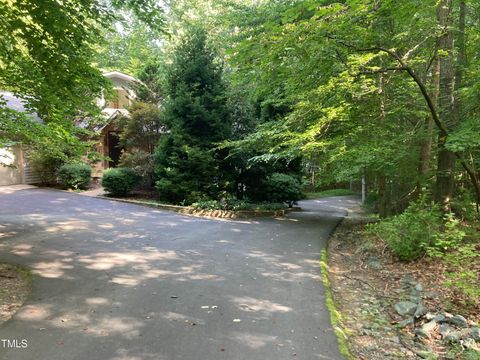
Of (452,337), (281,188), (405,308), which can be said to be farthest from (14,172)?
(452,337)

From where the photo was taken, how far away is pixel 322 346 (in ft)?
12.6

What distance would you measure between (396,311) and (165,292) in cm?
337

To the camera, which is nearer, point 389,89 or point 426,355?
point 426,355

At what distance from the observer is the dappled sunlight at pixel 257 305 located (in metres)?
4.77

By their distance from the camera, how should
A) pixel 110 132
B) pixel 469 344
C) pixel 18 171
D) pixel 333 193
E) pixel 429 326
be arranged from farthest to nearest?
1. pixel 333 193
2. pixel 110 132
3. pixel 18 171
4. pixel 429 326
5. pixel 469 344

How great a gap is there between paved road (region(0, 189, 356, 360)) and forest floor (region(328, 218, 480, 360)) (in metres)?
0.46

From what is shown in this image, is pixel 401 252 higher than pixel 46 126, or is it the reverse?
pixel 46 126

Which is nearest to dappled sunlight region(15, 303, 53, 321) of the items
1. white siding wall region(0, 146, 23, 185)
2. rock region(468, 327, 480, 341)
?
rock region(468, 327, 480, 341)

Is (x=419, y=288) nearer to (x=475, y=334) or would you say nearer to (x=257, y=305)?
(x=475, y=334)

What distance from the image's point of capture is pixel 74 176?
17688 millimetres

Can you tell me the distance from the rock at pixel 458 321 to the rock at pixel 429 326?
0.26 meters

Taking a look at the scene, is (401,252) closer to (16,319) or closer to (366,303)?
(366,303)

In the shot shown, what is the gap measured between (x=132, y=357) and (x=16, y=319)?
1735 millimetres

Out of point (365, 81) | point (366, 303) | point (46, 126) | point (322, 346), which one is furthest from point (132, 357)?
point (365, 81)
